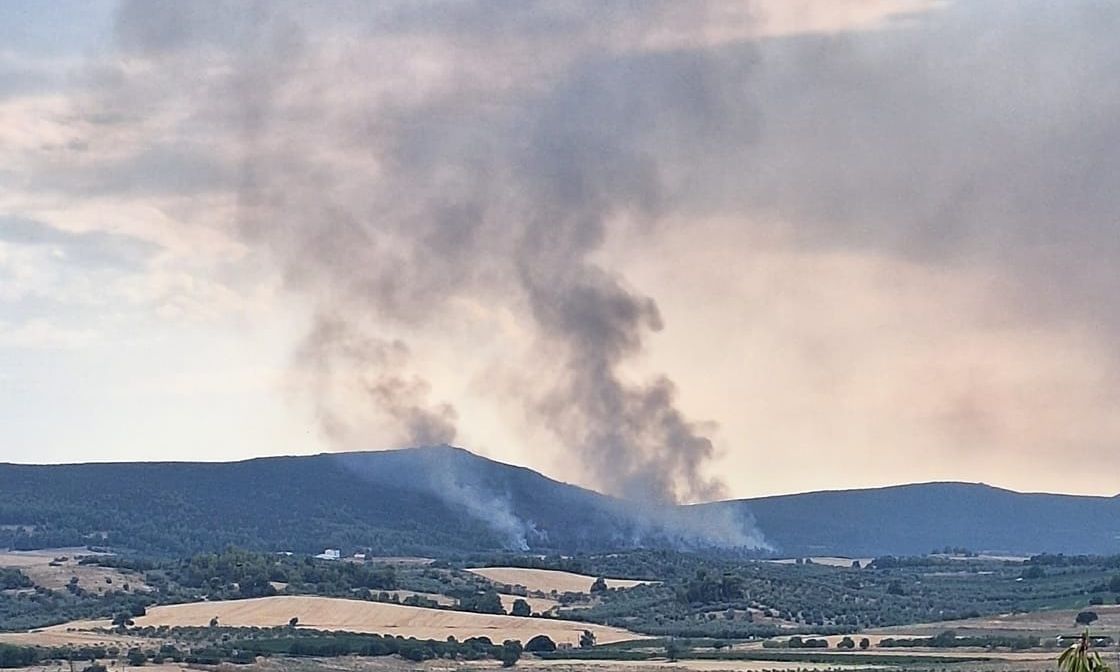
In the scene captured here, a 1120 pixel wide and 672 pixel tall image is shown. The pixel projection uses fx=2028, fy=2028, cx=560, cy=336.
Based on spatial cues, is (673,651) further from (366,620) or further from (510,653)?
(366,620)

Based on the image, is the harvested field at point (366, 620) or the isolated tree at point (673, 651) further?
the harvested field at point (366, 620)

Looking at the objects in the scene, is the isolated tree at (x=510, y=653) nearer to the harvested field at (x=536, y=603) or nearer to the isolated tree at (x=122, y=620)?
the isolated tree at (x=122, y=620)

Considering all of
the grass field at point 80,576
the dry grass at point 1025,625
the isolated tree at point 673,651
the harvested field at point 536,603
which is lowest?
the isolated tree at point 673,651

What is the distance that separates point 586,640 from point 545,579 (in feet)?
173

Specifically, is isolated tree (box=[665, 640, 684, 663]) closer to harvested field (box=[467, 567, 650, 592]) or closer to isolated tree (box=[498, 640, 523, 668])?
isolated tree (box=[498, 640, 523, 668])

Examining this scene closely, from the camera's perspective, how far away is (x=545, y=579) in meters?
178

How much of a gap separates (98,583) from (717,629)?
53.6 m

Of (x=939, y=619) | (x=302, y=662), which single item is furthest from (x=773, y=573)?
(x=302, y=662)

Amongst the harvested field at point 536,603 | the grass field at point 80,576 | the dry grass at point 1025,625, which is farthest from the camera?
the grass field at point 80,576

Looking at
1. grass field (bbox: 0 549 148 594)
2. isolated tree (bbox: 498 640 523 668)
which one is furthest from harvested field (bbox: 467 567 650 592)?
isolated tree (bbox: 498 640 523 668)

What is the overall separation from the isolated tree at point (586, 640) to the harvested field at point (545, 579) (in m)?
42.6

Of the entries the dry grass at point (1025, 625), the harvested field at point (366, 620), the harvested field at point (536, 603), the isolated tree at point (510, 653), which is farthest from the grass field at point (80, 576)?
the dry grass at point (1025, 625)

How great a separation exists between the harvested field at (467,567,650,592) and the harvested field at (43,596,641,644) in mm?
28350

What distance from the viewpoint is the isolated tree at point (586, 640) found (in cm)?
12348
